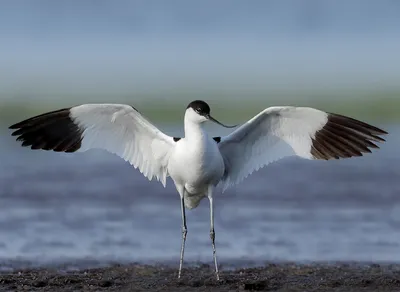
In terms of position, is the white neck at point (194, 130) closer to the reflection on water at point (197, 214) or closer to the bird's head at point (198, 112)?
the bird's head at point (198, 112)

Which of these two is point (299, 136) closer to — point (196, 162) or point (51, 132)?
point (196, 162)

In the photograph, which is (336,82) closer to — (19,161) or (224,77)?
(224,77)

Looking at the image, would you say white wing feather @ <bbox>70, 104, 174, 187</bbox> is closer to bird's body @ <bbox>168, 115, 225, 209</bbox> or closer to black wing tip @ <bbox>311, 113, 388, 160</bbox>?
bird's body @ <bbox>168, 115, 225, 209</bbox>

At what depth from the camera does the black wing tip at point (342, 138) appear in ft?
42.6

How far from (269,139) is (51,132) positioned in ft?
8.22

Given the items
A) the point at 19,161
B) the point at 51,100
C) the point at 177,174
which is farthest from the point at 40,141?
the point at 51,100

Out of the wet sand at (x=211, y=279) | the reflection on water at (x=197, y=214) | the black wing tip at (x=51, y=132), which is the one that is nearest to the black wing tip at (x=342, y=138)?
the wet sand at (x=211, y=279)

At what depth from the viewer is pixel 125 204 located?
672 inches

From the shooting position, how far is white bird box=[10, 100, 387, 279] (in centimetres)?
1275

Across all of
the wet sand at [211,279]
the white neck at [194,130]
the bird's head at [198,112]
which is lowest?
the wet sand at [211,279]

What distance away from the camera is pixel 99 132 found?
520 inches

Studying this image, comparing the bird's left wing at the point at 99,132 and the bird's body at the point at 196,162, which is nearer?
the bird's body at the point at 196,162

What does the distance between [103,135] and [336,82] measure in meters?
22.6

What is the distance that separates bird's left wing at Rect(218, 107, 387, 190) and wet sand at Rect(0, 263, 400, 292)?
1328 mm
